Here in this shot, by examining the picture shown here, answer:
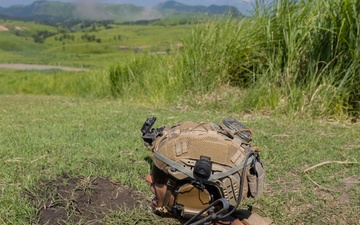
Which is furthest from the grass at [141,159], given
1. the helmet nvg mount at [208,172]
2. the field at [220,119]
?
the helmet nvg mount at [208,172]

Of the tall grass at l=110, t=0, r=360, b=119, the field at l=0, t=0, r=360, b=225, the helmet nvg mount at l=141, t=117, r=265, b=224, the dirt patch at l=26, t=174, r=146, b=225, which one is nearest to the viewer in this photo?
the helmet nvg mount at l=141, t=117, r=265, b=224

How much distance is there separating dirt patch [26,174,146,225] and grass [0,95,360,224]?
67mm

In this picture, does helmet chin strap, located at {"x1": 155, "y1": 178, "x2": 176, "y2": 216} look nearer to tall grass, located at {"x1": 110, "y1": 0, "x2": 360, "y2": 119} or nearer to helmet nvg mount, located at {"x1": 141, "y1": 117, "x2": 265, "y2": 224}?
helmet nvg mount, located at {"x1": 141, "y1": 117, "x2": 265, "y2": 224}

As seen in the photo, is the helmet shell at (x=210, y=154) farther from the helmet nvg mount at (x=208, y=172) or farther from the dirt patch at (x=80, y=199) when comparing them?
the dirt patch at (x=80, y=199)

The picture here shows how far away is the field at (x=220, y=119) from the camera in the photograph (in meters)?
2.84

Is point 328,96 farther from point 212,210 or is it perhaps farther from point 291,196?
point 212,210

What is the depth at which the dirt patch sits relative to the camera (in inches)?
103

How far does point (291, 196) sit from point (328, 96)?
2.97 m

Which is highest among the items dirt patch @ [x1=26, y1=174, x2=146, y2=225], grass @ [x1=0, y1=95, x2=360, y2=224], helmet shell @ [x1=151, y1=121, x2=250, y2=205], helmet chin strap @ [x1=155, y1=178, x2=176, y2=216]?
helmet shell @ [x1=151, y1=121, x2=250, y2=205]

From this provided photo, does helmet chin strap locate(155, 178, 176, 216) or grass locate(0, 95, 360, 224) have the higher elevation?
helmet chin strap locate(155, 178, 176, 216)

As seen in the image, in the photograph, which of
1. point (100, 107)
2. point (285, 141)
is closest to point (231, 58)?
point (100, 107)

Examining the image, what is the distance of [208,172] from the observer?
1.92 m

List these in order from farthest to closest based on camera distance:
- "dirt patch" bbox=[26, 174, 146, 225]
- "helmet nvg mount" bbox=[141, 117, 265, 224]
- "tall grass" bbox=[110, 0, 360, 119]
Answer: "tall grass" bbox=[110, 0, 360, 119] < "dirt patch" bbox=[26, 174, 146, 225] < "helmet nvg mount" bbox=[141, 117, 265, 224]

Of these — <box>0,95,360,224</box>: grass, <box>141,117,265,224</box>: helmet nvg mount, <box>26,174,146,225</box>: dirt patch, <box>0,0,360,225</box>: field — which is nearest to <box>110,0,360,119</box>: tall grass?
<box>0,0,360,225</box>: field
